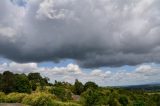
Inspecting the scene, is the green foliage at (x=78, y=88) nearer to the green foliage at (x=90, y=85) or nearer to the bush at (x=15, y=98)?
the green foliage at (x=90, y=85)

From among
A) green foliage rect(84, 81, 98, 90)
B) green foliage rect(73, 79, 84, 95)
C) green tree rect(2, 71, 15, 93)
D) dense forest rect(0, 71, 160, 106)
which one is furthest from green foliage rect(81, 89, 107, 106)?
green foliage rect(84, 81, 98, 90)

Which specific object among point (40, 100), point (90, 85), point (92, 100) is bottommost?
point (40, 100)

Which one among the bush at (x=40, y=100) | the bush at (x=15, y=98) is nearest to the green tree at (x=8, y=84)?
the bush at (x=15, y=98)

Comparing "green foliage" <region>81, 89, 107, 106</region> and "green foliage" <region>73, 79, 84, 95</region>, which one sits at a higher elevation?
"green foliage" <region>73, 79, 84, 95</region>

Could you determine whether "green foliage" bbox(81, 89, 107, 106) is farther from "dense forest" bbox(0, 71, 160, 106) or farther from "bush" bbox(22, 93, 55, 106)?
"bush" bbox(22, 93, 55, 106)

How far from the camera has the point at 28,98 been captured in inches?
4154

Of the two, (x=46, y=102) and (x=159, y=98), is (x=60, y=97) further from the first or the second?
(x=159, y=98)

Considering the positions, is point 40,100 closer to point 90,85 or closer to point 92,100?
point 92,100

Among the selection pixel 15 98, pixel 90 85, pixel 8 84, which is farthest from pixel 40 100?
pixel 90 85

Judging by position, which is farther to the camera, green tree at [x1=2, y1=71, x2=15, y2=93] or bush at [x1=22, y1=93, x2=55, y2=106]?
green tree at [x1=2, y1=71, x2=15, y2=93]

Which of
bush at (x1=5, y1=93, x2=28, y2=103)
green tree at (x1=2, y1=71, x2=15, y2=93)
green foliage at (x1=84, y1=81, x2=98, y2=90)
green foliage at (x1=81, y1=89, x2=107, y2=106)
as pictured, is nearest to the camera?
green foliage at (x1=81, y1=89, x2=107, y2=106)

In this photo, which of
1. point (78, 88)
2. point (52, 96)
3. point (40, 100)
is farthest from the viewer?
point (78, 88)

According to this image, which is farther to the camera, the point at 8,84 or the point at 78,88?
the point at 78,88

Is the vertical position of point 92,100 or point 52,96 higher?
point 52,96
